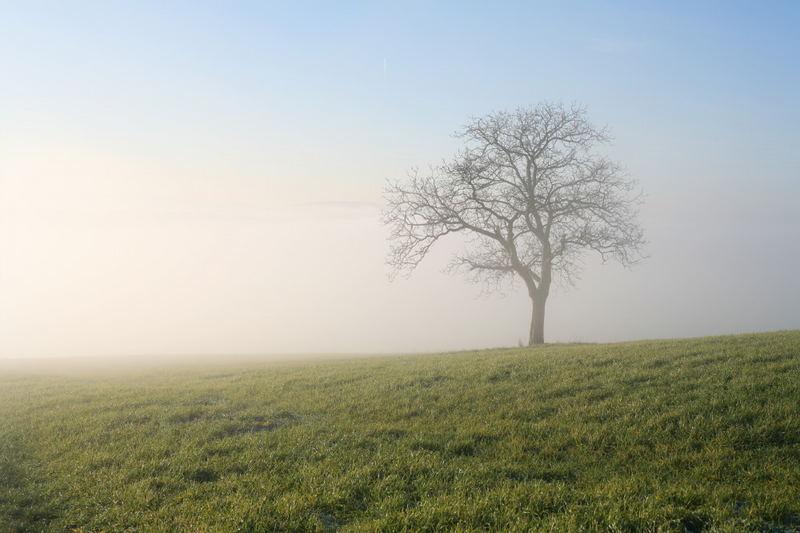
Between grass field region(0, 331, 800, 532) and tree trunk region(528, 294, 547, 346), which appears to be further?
tree trunk region(528, 294, 547, 346)

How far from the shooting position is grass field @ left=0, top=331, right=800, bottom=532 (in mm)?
8156

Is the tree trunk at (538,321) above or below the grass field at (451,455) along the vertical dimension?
above

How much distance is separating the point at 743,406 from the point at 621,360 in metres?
6.62

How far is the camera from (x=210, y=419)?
1541 centimetres

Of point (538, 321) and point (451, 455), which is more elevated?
point (538, 321)

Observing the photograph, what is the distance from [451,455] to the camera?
1096 centimetres

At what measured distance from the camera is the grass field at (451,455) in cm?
816

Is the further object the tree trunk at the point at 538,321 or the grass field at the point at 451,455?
the tree trunk at the point at 538,321

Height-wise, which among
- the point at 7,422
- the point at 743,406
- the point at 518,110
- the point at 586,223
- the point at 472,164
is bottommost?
the point at 7,422

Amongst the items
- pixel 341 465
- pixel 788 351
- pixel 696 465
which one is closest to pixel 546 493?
pixel 696 465

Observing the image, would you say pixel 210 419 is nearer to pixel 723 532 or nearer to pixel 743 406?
pixel 723 532

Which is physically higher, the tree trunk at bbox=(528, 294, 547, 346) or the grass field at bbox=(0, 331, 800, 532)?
the tree trunk at bbox=(528, 294, 547, 346)

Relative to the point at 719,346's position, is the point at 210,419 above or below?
below

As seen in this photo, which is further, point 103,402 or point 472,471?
point 103,402
